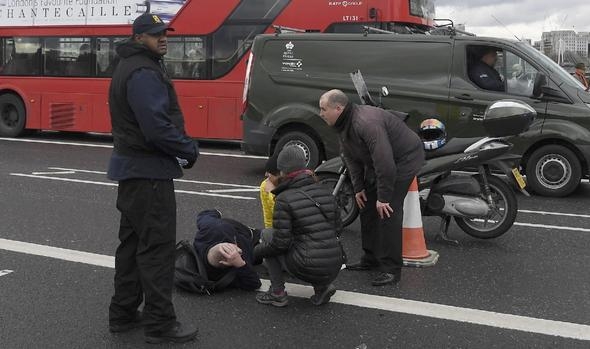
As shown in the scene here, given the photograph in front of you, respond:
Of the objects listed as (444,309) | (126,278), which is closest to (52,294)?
(126,278)

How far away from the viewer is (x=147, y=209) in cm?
356

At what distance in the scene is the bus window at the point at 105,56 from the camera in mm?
13875

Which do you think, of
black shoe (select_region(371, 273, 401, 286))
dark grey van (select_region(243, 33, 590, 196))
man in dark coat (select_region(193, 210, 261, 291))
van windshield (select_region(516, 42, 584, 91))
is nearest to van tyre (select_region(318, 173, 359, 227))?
black shoe (select_region(371, 273, 401, 286))

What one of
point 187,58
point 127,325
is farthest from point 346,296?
point 187,58

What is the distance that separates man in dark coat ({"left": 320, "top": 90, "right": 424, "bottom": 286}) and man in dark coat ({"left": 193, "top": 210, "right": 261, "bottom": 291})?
954 mm

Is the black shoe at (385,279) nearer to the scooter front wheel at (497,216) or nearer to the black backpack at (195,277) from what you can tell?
the black backpack at (195,277)

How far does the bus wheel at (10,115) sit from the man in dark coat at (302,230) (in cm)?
1250

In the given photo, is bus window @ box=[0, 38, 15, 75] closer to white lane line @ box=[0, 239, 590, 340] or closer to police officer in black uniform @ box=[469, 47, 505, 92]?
police officer in black uniform @ box=[469, 47, 505, 92]

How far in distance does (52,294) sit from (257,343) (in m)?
1.68

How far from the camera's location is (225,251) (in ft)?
14.3

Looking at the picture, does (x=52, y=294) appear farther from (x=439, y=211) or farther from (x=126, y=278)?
(x=439, y=211)

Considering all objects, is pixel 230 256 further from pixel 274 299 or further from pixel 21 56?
pixel 21 56

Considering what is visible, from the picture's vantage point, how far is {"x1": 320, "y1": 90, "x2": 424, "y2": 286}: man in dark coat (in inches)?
179

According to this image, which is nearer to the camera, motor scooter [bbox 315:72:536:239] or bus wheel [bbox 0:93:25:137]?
motor scooter [bbox 315:72:536:239]
